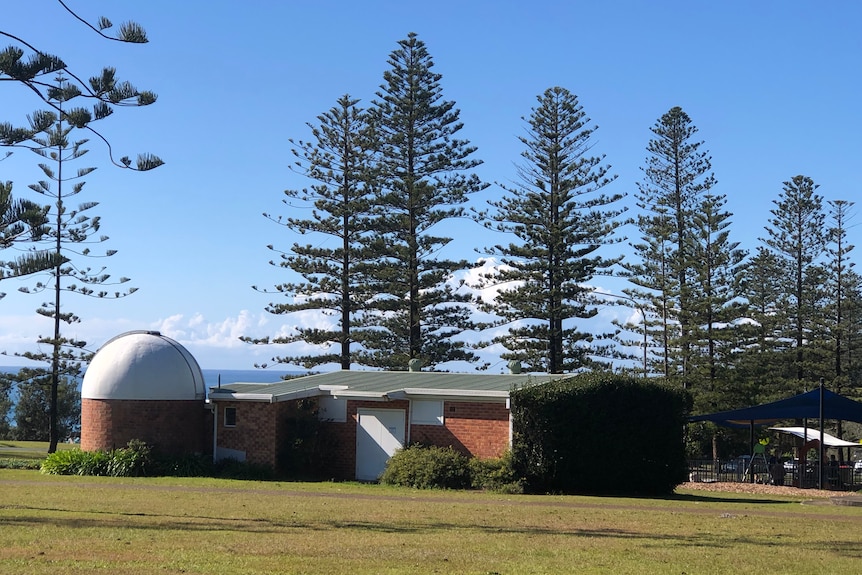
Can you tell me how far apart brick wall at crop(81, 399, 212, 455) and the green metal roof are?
1173 mm

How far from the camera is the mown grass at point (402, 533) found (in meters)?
9.55

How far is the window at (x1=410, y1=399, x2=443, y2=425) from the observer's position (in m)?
22.6

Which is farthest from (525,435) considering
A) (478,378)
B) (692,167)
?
(692,167)

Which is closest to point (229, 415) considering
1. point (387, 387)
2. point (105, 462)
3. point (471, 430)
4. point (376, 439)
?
point (105, 462)

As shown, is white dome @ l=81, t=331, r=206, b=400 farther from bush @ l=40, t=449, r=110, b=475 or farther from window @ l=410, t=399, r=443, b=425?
window @ l=410, t=399, r=443, b=425

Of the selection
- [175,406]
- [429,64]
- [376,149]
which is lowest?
[175,406]

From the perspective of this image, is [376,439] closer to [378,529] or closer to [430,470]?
[430,470]

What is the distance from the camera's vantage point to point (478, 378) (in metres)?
25.5

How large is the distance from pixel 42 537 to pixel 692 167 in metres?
37.5

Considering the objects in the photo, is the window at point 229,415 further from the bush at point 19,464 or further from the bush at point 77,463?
the bush at point 19,464

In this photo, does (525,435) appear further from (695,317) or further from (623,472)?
(695,317)

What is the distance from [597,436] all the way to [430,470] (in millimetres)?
3590

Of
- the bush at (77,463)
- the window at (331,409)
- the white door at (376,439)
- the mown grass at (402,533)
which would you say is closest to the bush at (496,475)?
the mown grass at (402,533)

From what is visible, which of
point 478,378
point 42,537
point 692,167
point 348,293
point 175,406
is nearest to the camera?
point 42,537
